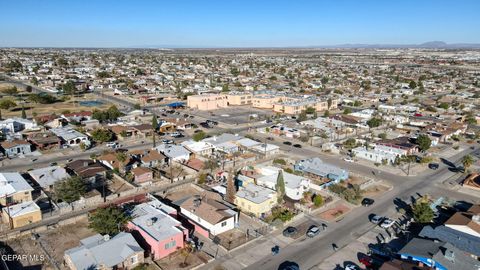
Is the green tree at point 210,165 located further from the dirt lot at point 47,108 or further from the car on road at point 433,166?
the dirt lot at point 47,108

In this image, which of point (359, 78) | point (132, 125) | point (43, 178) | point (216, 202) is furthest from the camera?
point (359, 78)

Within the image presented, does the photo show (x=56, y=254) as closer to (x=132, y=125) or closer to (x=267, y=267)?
(x=267, y=267)

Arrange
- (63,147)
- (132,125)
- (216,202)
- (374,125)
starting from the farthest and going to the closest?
(374,125), (132,125), (63,147), (216,202)

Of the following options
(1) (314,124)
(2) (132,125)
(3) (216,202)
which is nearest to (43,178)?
(3) (216,202)

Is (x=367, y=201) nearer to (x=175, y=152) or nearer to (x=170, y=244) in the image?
(x=170, y=244)

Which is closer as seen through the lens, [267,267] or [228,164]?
[267,267]

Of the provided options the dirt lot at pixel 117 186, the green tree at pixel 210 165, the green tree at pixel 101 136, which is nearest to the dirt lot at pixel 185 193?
the dirt lot at pixel 117 186
